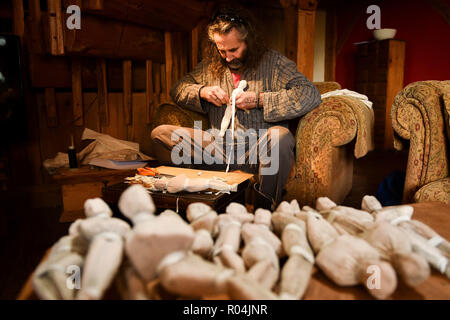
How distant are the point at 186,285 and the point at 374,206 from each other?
1.72 feet

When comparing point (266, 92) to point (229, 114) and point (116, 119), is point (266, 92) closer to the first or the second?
point (229, 114)

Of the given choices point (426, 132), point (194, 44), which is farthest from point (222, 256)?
point (194, 44)

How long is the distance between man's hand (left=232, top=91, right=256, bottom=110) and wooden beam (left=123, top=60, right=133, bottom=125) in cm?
144

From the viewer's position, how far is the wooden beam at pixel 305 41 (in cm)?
285

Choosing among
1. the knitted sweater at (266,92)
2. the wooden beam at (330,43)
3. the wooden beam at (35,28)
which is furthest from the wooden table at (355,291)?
the wooden beam at (330,43)

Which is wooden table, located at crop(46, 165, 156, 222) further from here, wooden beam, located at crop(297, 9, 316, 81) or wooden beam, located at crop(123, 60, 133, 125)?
wooden beam, located at crop(297, 9, 316, 81)

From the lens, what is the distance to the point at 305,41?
289 centimetres

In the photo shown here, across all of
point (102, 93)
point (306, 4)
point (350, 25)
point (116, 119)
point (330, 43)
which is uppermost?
point (350, 25)

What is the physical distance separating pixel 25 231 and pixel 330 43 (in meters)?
5.22

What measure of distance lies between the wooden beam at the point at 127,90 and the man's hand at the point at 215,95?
1201mm

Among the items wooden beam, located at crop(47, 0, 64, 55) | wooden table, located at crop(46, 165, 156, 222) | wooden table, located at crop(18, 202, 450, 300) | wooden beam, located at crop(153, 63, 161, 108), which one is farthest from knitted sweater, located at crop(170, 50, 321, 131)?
wooden table, located at crop(18, 202, 450, 300)

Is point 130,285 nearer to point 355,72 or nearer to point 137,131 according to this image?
point 137,131

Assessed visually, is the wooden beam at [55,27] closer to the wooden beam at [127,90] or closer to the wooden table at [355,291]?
the wooden beam at [127,90]

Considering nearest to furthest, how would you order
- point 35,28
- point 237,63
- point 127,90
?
point 237,63, point 35,28, point 127,90
